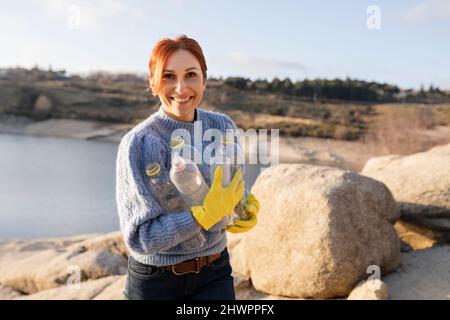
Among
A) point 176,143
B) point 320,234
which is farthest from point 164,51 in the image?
point 320,234

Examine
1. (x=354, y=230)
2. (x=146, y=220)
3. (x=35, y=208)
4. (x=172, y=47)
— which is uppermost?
(x=172, y=47)

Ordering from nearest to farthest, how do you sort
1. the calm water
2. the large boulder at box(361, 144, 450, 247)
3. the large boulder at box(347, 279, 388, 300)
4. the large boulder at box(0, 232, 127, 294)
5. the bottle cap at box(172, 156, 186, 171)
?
the bottle cap at box(172, 156, 186, 171) → the large boulder at box(347, 279, 388, 300) → the large boulder at box(361, 144, 450, 247) → the large boulder at box(0, 232, 127, 294) → the calm water

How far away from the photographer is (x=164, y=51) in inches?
82.7

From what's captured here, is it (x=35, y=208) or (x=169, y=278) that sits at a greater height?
(x=169, y=278)

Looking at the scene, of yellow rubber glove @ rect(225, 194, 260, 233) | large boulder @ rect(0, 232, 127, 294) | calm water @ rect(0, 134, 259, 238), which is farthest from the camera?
calm water @ rect(0, 134, 259, 238)

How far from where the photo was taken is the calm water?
11828mm

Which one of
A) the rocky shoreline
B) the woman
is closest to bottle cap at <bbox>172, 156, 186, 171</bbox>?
the woman

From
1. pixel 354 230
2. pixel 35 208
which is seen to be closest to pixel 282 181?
pixel 354 230

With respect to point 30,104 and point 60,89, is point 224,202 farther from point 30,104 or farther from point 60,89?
point 60,89

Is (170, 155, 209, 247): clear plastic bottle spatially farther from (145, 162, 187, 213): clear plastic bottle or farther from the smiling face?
the smiling face

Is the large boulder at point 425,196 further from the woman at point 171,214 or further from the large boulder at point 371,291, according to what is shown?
the woman at point 171,214

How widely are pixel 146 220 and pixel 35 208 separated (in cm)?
1229

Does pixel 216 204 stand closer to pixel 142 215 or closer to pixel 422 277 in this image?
pixel 142 215

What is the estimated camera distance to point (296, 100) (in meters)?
42.4
